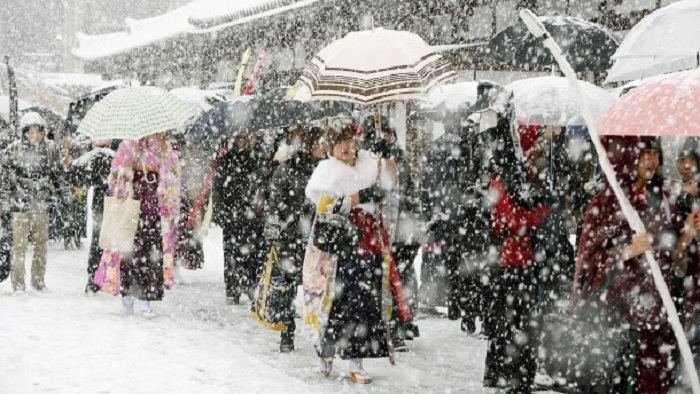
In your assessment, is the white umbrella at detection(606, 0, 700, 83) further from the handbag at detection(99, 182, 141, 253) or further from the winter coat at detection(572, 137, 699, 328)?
the handbag at detection(99, 182, 141, 253)

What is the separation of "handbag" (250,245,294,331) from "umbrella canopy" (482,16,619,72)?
3.20m

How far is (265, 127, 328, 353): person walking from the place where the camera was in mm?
7191

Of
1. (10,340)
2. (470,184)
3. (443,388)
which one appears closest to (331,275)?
(443,388)

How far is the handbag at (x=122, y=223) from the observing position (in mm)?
8406

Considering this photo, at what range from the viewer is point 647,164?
4.64 meters

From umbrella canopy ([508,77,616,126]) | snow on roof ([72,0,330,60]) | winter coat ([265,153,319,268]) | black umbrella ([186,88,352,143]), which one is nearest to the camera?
umbrella canopy ([508,77,616,126])

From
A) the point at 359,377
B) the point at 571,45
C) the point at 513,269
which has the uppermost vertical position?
the point at 571,45

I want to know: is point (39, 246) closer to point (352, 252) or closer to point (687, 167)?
point (352, 252)

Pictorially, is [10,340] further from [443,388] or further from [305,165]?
[443,388]

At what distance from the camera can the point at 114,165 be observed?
8641 mm

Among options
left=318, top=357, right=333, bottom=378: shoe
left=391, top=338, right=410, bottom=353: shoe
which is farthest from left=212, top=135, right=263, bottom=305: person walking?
left=318, top=357, right=333, bottom=378: shoe

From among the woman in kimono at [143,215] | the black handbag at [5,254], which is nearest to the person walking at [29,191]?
the black handbag at [5,254]

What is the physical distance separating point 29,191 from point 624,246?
741 centimetres

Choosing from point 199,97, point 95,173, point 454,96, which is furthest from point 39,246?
point 454,96
